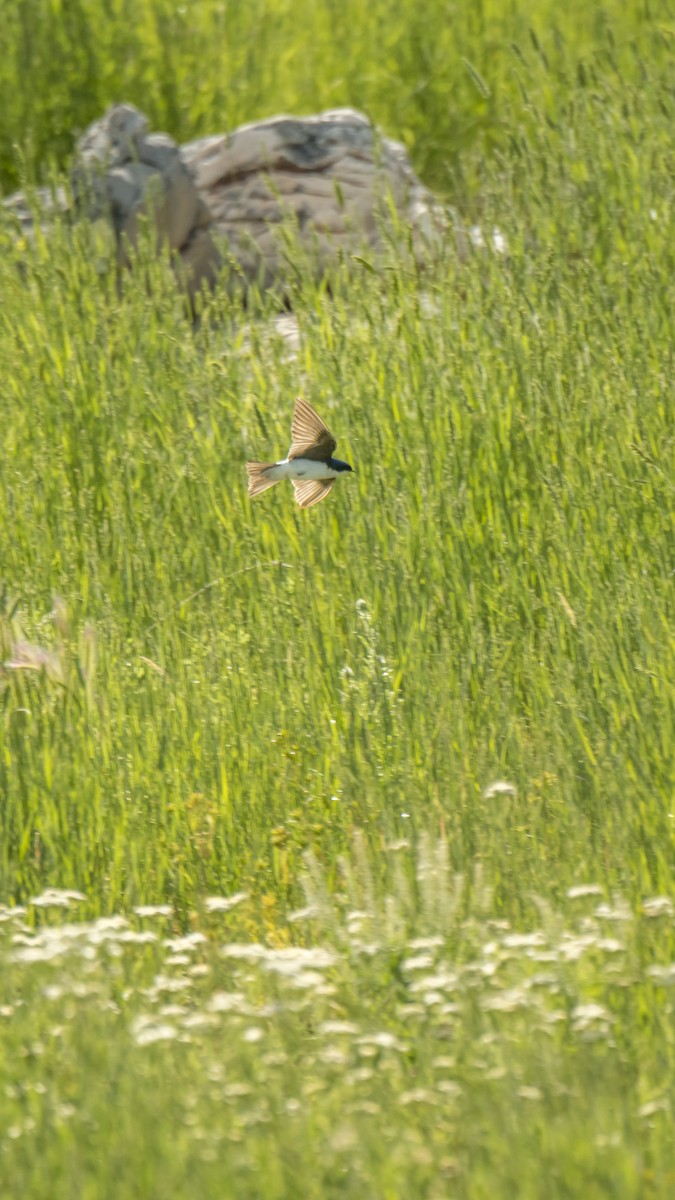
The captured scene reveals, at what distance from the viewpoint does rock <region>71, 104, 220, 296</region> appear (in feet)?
21.3

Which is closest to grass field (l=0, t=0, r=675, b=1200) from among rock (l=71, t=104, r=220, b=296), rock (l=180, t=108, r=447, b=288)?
rock (l=71, t=104, r=220, b=296)

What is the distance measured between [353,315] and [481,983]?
11.0 ft

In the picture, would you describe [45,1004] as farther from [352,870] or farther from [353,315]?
[353,315]

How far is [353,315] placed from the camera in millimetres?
5301

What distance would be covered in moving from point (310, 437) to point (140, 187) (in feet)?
11.0

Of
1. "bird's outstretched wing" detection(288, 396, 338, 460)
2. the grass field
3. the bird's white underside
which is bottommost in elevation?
the grass field

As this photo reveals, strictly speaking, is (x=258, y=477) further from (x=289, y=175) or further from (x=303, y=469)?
(x=289, y=175)

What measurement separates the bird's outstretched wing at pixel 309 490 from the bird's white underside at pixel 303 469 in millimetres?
42

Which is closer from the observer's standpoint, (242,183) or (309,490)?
(309,490)

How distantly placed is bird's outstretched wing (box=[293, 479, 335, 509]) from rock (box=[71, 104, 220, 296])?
2982mm

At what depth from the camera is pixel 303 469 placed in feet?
11.6

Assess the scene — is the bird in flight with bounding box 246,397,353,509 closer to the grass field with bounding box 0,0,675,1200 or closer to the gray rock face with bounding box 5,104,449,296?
the grass field with bounding box 0,0,675,1200

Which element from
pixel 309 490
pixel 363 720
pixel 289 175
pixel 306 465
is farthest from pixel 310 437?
pixel 289 175

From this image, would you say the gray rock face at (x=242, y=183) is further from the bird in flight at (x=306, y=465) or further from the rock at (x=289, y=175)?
the bird in flight at (x=306, y=465)
